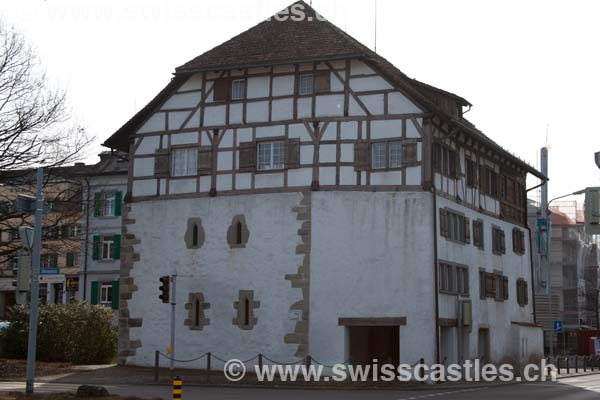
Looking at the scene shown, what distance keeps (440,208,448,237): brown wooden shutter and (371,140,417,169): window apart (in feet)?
8.40

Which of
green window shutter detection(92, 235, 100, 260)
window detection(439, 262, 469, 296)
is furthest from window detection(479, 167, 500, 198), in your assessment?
green window shutter detection(92, 235, 100, 260)

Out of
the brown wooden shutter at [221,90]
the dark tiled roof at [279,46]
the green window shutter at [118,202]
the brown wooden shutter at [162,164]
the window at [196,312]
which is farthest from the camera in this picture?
the green window shutter at [118,202]

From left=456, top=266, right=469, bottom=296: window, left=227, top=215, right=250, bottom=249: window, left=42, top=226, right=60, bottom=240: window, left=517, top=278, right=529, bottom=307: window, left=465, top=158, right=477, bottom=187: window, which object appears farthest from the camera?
left=517, top=278, right=529, bottom=307: window

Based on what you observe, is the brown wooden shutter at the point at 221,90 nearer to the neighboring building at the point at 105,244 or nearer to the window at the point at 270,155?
the window at the point at 270,155

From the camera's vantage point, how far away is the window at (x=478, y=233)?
4244cm

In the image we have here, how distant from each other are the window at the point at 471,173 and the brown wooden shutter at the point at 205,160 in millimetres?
10841

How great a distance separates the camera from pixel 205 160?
40.2 m

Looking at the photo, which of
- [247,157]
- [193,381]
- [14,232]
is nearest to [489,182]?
[247,157]

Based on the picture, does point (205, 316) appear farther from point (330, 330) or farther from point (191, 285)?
point (330, 330)

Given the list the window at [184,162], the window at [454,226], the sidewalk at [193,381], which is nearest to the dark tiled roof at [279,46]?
the window at [184,162]

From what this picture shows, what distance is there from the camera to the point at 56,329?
137 ft

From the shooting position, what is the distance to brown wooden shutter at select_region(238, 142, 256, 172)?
39188 millimetres

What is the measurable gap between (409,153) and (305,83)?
5.10 m

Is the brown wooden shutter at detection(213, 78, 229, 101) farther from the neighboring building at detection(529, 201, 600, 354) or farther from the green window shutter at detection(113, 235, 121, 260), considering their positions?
the neighboring building at detection(529, 201, 600, 354)
